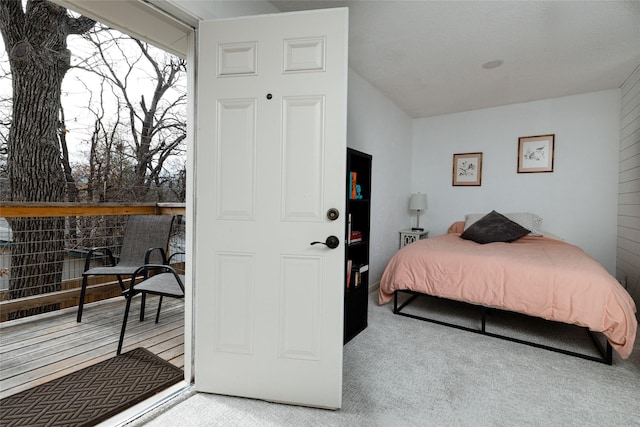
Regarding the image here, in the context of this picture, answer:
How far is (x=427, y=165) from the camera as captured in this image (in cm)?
476

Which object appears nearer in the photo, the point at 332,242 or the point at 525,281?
the point at 332,242

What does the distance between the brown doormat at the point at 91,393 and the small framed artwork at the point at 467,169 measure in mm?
4281

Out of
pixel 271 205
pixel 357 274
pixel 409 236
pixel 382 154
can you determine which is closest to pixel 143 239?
pixel 271 205

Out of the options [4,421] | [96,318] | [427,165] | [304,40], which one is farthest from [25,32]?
[427,165]

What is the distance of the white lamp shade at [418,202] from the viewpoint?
4391 mm

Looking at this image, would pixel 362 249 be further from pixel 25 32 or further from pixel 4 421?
pixel 25 32

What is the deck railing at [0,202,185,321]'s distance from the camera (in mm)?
2674

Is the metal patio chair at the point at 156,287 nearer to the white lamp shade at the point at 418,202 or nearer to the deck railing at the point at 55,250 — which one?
the deck railing at the point at 55,250

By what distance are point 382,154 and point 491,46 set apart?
1.57 meters

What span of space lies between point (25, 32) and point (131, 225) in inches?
80.6

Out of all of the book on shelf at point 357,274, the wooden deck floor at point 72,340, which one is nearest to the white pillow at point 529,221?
the book on shelf at point 357,274

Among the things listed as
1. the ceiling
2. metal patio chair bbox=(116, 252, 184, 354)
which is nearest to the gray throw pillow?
the ceiling

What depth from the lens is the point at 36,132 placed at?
2922 mm

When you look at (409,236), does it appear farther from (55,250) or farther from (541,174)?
(55,250)
